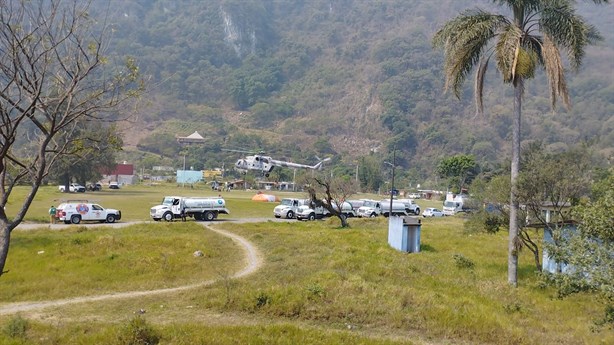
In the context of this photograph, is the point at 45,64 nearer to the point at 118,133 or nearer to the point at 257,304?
the point at 118,133

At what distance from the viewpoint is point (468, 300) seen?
16.0m

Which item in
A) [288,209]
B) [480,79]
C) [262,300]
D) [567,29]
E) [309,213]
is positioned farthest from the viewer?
[288,209]

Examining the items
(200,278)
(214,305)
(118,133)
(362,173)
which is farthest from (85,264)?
(362,173)

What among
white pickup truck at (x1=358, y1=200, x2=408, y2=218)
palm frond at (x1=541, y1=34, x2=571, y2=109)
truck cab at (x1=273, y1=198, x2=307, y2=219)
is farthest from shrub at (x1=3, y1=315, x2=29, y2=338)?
white pickup truck at (x1=358, y1=200, x2=408, y2=218)

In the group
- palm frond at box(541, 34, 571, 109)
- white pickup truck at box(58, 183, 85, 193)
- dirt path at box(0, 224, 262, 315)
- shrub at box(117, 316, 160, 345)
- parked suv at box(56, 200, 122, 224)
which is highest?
palm frond at box(541, 34, 571, 109)

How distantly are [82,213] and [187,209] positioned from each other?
730cm

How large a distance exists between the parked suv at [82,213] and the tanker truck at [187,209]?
3128 millimetres

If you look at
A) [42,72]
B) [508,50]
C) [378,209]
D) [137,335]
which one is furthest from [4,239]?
[378,209]

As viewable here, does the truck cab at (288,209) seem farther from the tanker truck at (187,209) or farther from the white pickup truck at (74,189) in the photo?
the white pickup truck at (74,189)

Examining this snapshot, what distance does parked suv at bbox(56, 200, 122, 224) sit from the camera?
121ft

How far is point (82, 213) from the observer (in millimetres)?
37688

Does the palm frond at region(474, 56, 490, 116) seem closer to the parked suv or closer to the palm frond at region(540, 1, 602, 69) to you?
the palm frond at region(540, 1, 602, 69)

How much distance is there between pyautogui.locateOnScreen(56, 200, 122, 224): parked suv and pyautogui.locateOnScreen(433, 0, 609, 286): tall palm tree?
89.4ft

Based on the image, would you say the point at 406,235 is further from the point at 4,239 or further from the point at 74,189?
the point at 74,189
